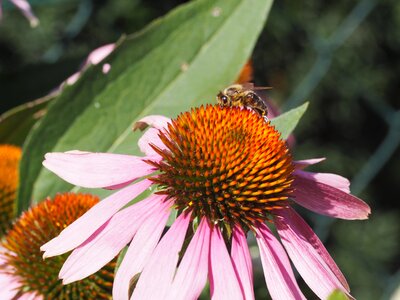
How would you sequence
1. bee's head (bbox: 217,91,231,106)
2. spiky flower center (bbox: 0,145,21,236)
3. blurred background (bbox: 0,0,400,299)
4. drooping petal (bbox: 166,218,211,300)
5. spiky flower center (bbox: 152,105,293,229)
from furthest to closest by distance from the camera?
1. blurred background (bbox: 0,0,400,299)
2. spiky flower center (bbox: 0,145,21,236)
3. bee's head (bbox: 217,91,231,106)
4. spiky flower center (bbox: 152,105,293,229)
5. drooping petal (bbox: 166,218,211,300)

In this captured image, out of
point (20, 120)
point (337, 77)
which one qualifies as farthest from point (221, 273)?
point (337, 77)

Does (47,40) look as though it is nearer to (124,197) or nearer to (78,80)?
(78,80)

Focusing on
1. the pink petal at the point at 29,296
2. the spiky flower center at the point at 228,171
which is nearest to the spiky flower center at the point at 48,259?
the pink petal at the point at 29,296

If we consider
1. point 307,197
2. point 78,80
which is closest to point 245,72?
point 78,80

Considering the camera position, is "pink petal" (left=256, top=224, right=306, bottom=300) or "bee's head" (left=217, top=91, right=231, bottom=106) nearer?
"pink petal" (left=256, top=224, right=306, bottom=300)

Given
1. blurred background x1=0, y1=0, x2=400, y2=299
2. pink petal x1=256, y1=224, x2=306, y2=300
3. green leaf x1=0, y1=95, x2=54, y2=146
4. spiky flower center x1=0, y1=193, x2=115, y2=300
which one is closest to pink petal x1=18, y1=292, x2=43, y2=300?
spiky flower center x1=0, y1=193, x2=115, y2=300

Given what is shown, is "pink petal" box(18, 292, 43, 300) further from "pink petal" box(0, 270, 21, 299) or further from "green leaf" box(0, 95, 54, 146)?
"green leaf" box(0, 95, 54, 146)

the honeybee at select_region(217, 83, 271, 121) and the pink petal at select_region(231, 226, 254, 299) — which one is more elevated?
the honeybee at select_region(217, 83, 271, 121)
